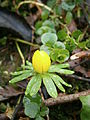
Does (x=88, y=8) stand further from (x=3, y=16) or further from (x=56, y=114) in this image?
(x=56, y=114)

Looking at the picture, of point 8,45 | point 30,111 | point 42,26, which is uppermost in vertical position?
point 42,26

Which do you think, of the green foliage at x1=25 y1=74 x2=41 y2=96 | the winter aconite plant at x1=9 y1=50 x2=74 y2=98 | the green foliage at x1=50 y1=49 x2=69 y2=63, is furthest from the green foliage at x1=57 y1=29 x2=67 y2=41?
the green foliage at x1=25 y1=74 x2=41 y2=96

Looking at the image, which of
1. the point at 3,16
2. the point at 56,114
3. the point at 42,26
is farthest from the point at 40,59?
the point at 3,16

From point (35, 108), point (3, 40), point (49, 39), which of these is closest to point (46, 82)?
point (35, 108)

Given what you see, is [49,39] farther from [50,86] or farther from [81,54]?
[50,86]

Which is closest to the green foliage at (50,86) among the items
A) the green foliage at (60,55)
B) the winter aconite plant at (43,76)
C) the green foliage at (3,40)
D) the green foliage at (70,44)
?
the winter aconite plant at (43,76)
